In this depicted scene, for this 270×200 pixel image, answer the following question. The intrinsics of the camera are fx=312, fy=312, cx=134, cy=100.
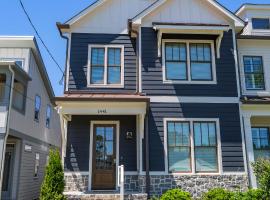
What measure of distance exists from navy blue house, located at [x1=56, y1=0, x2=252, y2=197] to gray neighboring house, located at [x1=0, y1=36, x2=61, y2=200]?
9.56ft

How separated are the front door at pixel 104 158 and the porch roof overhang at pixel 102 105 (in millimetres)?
1244

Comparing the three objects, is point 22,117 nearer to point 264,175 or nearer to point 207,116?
point 207,116

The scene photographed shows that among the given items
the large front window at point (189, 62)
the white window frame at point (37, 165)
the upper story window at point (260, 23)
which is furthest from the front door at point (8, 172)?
the upper story window at point (260, 23)

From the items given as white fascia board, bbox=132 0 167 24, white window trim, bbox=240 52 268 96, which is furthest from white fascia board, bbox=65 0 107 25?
white window trim, bbox=240 52 268 96

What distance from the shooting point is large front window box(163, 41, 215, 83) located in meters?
11.6

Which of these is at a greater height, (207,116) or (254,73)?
(254,73)

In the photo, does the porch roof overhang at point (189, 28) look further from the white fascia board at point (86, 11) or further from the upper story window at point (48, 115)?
the upper story window at point (48, 115)

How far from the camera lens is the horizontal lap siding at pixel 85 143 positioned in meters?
11.1

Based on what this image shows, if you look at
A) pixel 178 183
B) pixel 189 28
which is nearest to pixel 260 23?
pixel 189 28

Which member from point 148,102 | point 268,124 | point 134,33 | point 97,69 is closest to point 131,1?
point 134,33

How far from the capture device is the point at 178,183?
10.5 meters

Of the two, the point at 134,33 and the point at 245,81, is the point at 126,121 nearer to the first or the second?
the point at 134,33

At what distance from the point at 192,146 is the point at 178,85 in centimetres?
226

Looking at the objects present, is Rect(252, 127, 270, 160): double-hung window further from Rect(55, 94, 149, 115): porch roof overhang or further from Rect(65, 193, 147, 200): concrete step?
Rect(65, 193, 147, 200): concrete step
